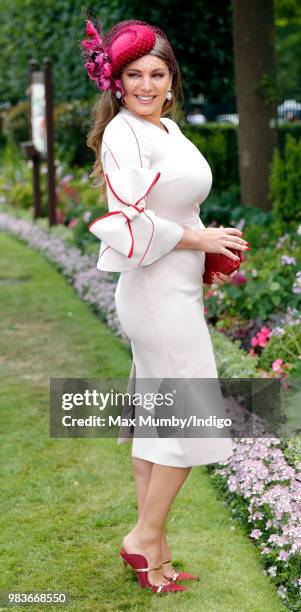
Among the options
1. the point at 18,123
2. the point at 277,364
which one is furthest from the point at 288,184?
the point at 18,123

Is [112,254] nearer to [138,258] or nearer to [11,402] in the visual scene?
[138,258]

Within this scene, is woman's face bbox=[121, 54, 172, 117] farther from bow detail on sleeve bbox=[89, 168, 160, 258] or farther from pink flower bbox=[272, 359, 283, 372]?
pink flower bbox=[272, 359, 283, 372]

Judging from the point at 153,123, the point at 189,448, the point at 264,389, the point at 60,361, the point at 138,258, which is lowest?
the point at 60,361

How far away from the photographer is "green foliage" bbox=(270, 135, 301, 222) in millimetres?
8242

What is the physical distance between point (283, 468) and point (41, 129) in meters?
9.35

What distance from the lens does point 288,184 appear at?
831 centimetres

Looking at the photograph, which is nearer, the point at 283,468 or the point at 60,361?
the point at 283,468

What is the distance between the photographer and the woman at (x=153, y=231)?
9.43 ft

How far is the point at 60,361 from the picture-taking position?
253 inches

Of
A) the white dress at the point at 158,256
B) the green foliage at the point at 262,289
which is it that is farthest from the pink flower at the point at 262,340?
the white dress at the point at 158,256

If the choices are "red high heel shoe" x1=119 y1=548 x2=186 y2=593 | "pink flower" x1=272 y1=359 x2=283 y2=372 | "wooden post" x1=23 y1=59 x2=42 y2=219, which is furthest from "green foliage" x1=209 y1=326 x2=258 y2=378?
"wooden post" x1=23 y1=59 x2=42 y2=219

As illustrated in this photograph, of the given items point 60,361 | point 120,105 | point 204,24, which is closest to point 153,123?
point 120,105

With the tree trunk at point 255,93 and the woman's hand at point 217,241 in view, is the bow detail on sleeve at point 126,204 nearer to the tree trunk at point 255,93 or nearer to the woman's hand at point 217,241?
the woman's hand at point 217,241

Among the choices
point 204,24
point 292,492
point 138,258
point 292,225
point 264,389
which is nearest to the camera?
point 138,258
